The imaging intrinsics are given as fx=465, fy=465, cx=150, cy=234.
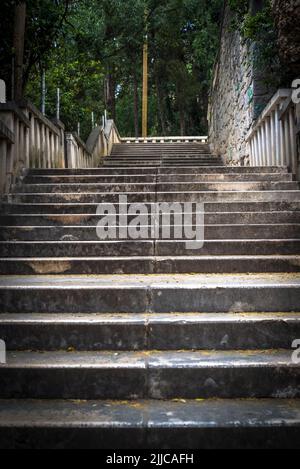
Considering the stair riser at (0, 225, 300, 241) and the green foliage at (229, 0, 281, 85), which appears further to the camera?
the green foliage at (229, 0, 281, 85)

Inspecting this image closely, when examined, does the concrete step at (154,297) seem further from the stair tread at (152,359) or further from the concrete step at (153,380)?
the concrete step at (153,380)

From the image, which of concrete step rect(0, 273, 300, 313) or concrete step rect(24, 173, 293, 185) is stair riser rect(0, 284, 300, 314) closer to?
concrete step rect(0, 273, 300, 313)

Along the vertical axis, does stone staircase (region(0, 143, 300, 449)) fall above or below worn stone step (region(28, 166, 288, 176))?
below

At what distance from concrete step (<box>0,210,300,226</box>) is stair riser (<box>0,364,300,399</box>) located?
2038 millimetres

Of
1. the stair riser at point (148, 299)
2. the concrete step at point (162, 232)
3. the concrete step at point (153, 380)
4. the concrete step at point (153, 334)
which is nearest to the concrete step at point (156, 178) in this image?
the concrete step at point (162, 232)

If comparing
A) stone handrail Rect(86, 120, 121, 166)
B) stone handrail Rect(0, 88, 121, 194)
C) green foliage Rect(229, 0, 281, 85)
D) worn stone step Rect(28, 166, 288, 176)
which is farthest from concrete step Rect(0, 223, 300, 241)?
stone handrail Rect(86, 120, 121, 166)

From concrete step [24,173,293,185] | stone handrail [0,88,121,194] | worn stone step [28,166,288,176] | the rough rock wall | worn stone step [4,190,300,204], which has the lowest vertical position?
worn stone step [4,190,300,204]

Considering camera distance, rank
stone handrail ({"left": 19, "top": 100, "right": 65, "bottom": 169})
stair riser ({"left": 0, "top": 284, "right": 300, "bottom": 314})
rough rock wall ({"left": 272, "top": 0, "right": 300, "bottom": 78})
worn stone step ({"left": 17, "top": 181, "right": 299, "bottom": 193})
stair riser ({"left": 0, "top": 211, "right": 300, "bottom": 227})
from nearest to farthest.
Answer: stair riser ({"left": 0, "top": 284, "right": 300, "bottom": 314}), stair riser ({"left": 0, "top": 211, "right": 300, "bottom": 227}), rough rock wall ({"left": 272, "top": 0, "right": 300, "bottom": 78}), worn stone step ({"left": 17, "top": 181, "right": 299, "bottom": 193}), stone handrail ({"left": 19, "top": 100, "right": 65, "bottom": 169})

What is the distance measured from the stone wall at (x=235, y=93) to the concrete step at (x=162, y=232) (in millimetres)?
3524

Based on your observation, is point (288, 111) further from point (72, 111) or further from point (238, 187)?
point (72, 111)

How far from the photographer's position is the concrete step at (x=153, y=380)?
8.49 feet

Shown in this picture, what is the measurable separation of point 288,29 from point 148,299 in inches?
128

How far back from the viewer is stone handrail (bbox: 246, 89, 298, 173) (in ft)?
17.8
